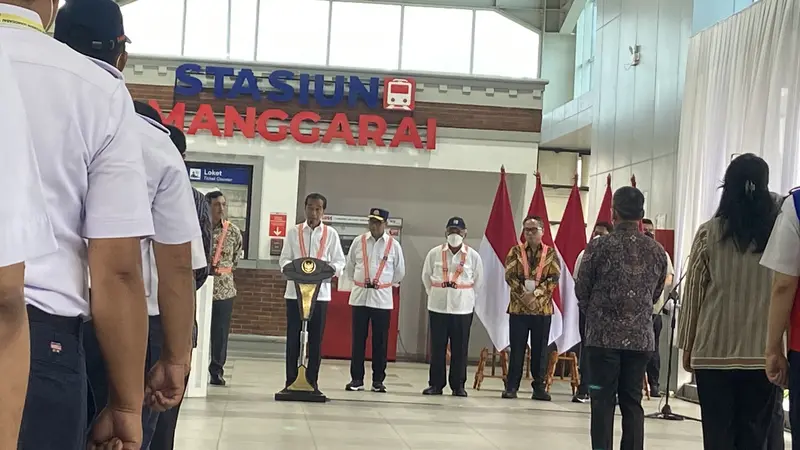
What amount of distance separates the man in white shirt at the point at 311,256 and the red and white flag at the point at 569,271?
2598 millimetres

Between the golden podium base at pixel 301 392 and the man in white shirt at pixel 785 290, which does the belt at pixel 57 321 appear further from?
the golden podium base at pixel 301 392

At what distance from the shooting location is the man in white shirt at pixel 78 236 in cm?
176

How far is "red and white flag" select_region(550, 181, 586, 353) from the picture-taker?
10.7 m

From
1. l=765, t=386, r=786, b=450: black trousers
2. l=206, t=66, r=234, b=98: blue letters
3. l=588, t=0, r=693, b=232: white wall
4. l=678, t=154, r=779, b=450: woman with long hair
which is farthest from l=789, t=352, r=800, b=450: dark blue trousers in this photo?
l=206, t=66, r=234, b=98: blue letters

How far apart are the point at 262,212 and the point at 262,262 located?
737 mm

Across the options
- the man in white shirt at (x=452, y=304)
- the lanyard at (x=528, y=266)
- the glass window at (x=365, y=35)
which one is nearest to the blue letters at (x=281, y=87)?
the glass window at (x=365, y=35)

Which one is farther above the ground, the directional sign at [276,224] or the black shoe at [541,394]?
the directional sign at [276,224]

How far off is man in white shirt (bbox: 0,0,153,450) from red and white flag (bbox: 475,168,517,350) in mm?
8990

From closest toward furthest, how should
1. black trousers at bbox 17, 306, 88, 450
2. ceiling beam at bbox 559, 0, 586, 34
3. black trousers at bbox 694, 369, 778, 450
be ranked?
1. black trousers at bbox 17, 306, 88, 450
2. black trousers at bbox 694, 369, 778, 450
3. ceiling beam at bbox 559, 0, 586, 34

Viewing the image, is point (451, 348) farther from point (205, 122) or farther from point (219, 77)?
point (219, 77)

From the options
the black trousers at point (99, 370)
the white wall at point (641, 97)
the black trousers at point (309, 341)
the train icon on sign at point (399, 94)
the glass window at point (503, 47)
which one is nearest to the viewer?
the black trousers at point (99, 370)

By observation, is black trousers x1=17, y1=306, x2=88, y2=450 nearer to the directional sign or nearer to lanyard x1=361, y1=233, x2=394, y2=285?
lanyard x1=361, y1=233, x2=394, y2=285

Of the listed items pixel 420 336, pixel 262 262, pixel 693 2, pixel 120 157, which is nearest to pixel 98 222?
pixel 120 157

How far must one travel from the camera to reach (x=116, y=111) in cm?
192
